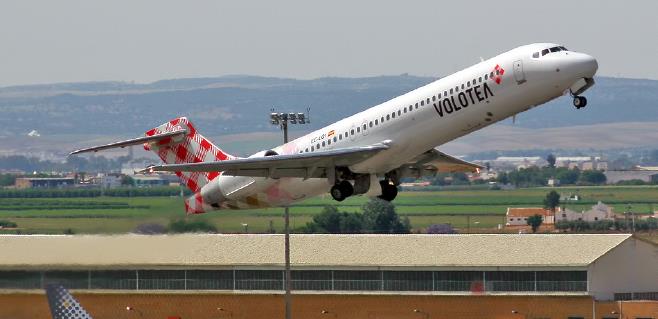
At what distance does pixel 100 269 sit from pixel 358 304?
46.7 feet

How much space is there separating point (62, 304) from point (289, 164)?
11.3 metres

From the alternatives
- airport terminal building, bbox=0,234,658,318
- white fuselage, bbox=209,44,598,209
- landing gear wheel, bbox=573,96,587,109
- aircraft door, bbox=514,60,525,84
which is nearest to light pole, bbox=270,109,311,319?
airport terminal building, bbox=0,234,658,318

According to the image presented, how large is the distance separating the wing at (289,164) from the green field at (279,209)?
760 cm

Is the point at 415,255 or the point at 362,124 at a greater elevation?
the point at 362,124

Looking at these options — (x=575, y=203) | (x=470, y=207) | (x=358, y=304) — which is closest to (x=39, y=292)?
(x=358, y=304)

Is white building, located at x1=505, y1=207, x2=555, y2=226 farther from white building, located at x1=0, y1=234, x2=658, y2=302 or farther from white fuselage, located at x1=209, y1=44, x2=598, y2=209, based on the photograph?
white fuselage, located at x1=209, y1=44, x2=598, y2=209

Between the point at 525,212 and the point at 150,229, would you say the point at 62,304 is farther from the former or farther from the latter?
the point at 525,212

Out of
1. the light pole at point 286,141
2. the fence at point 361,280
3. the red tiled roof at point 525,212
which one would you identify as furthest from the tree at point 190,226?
the red tiled roof at point 525,212

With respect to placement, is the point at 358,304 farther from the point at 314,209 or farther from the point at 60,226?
the point at 314,209

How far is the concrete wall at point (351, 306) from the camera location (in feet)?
241

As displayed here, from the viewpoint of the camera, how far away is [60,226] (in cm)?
9369

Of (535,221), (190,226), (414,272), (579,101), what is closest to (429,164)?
(579,101)

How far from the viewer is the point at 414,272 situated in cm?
7619

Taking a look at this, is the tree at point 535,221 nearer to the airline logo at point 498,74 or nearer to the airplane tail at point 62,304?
the airplane tail at point 62,304
